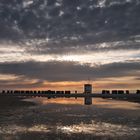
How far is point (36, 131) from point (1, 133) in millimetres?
3032

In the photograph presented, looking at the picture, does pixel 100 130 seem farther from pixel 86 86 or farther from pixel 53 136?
pixel 86 86

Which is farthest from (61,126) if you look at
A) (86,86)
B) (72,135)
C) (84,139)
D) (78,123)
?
(86,86)

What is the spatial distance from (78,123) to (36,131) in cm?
752

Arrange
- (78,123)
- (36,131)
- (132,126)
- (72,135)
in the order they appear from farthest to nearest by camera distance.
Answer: (78,123) < (132,126) < (36,131) < (72,135)

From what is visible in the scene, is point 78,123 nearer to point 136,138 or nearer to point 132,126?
point 132,126

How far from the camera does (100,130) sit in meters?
33.2

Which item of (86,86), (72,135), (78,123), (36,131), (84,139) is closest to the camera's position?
(84,139)

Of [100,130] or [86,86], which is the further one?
[86,86]

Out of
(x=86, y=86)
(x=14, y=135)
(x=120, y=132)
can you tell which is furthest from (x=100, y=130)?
(x=86, y=86)

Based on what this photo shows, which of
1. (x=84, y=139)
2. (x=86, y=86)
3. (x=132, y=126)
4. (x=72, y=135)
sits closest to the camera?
(x=84, y=139)

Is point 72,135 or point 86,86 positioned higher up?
point 86,86

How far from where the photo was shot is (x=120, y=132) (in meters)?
32.1

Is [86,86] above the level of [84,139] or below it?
above

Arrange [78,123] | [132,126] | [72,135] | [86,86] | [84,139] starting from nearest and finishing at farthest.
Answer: [84,139] → [72,135] → [132,126] → [78,123] → [86,86]
